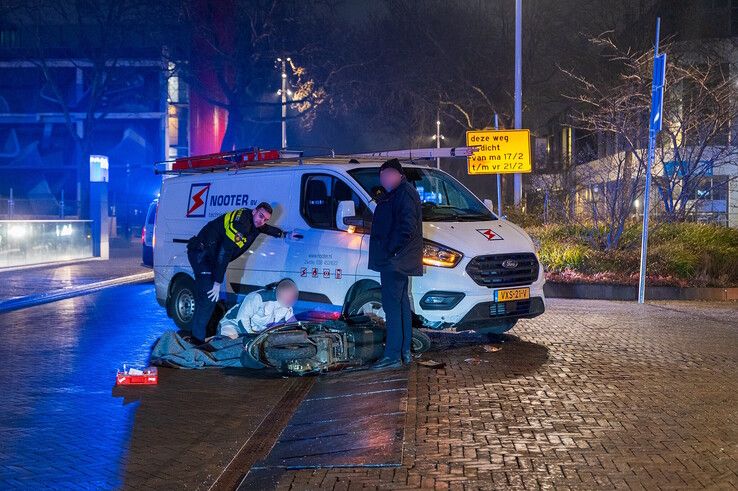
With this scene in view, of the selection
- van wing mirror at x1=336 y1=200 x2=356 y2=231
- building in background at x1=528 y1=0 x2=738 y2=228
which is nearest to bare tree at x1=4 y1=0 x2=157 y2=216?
building in background at x1=528 y1=0 x2=738 y2=228

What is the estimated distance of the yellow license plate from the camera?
9562mm

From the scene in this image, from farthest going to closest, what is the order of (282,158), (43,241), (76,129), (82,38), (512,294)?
1. (76,129)
2. (82,38)
3. (43,241)
4. (282,158)
5. (512,294)

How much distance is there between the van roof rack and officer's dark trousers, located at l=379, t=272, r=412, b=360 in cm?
260

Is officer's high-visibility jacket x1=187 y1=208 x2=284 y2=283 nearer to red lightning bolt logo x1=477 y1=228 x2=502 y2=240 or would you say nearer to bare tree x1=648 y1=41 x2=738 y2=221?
red lightning bolt logo x1=477 y1=228 x2=502 y2=240

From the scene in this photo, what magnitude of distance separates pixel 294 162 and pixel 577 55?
25.1 meters

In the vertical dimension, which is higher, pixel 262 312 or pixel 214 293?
pixel 214 293

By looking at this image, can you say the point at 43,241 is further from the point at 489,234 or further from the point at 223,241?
the point at 489,234

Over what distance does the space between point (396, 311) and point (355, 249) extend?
1.44 meters

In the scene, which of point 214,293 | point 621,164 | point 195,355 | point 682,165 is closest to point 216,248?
point 214,293

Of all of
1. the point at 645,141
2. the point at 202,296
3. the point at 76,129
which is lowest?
the point at 202,296

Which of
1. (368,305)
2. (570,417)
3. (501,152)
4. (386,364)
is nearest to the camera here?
(570,417)

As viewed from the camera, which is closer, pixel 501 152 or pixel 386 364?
pixel 386 364

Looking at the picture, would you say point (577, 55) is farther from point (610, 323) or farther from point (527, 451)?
point (527, 451)

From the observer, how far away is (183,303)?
1222 cm
